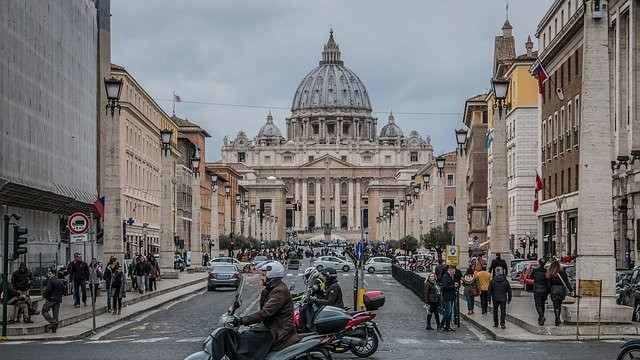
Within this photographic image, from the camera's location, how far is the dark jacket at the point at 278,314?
1455cm

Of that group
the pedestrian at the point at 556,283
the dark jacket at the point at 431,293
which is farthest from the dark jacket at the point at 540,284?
the dark jacket at the point at 431,293

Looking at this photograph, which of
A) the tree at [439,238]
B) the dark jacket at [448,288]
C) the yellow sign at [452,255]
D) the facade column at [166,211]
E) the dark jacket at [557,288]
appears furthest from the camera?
the tree at [439,238]

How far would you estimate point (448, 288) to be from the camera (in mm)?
30188

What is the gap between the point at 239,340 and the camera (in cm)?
1448

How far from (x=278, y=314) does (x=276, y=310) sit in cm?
17

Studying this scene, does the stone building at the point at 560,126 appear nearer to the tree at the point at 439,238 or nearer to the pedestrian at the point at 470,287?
the tree at the point at 439,238

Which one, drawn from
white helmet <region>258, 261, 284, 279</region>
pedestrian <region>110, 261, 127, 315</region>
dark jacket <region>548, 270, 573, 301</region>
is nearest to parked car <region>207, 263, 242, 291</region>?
pedestrian <region>110, 261, 127, 315</region>

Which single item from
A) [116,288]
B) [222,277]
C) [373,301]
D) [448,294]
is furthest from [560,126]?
[373,301]

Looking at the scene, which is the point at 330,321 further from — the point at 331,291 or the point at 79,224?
the point at 79,224

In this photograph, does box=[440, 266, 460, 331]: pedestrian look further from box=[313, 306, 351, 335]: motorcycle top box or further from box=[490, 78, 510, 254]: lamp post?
box=[490, 78, 510, 254]: lamp post

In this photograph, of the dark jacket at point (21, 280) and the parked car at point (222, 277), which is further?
the parked car at point (222, 277)

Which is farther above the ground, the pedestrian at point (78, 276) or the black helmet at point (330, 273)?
the black helmet at point (330, 273)

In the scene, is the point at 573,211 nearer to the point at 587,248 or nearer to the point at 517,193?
the point at 517,193

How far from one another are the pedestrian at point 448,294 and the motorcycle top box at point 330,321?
1116 centimetres
